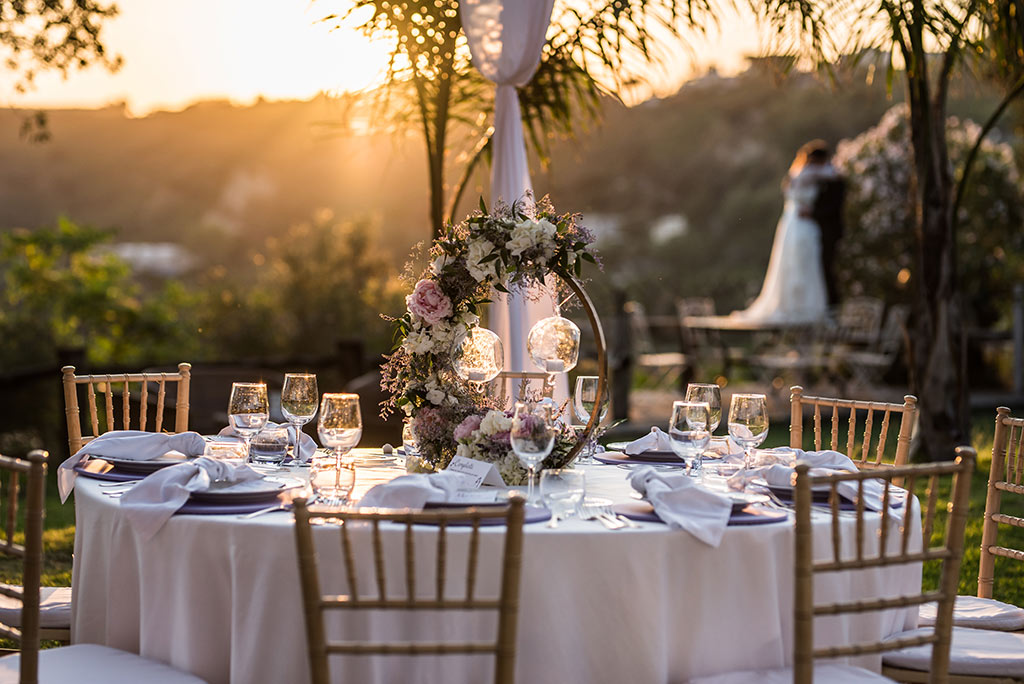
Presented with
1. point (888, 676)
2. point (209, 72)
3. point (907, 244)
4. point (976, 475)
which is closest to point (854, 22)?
point (976, 475)

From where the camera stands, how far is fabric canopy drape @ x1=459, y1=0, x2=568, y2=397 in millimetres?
4469

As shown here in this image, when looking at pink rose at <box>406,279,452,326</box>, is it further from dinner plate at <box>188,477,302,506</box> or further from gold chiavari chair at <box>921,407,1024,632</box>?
gold chiavari chair at <box>921,407,1024,632</box>

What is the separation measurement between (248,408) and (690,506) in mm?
1234

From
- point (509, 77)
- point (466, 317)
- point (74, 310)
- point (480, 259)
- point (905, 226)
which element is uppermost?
point (509, 77)

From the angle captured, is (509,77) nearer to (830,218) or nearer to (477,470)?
(477,470)

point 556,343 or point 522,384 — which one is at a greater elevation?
point 556,343

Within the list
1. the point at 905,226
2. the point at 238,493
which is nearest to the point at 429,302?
the point at 238,493

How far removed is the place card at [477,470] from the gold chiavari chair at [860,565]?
0.71 m

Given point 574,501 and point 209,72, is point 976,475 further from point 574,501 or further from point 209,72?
point 209,72

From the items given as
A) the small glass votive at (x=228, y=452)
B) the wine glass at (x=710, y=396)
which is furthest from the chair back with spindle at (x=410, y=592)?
the wine glass at (x=710, y=396)

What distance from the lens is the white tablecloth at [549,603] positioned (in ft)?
6.90

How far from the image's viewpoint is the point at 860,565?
2.00 m

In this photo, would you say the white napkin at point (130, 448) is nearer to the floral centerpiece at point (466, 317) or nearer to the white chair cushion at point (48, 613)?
the white chair cushion at point (48, 613)

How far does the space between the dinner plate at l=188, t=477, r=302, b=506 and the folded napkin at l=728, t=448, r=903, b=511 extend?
3.48 ft
